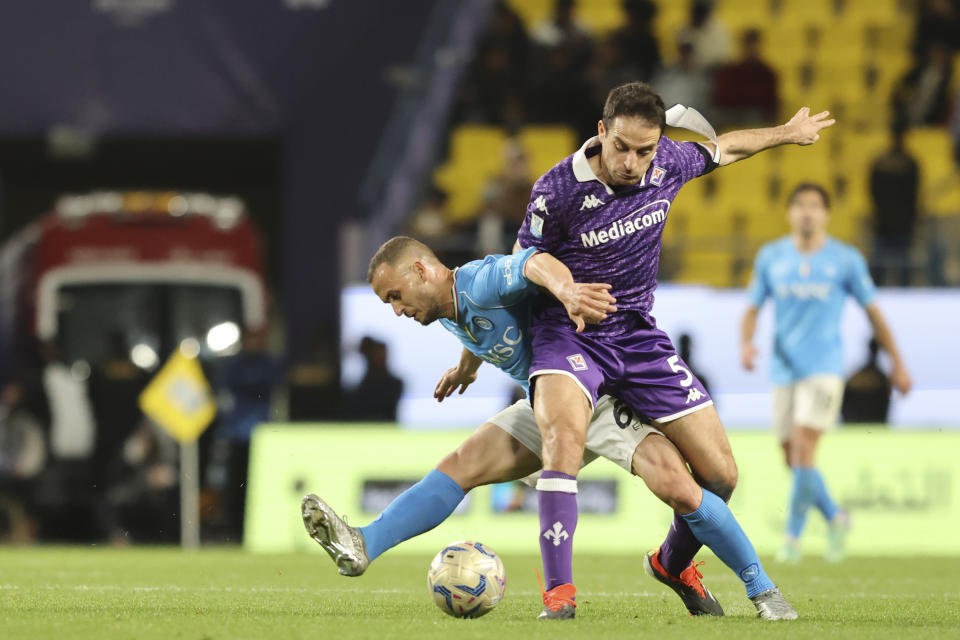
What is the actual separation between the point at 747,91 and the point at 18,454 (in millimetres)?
8115

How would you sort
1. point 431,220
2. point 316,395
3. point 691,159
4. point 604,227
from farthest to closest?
point 431,220, point 316,395, point 691,159, point 604,227

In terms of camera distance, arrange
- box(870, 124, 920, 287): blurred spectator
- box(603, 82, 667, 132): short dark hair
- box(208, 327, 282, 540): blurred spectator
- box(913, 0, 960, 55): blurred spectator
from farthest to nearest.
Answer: box(913, 0, 960, 55): blurred spectator, box(870, 124, 920, 287): blurred spectator, box(208, 327, 282, 540): blurred spectator, box(603, 82, 667, 132): short dark hair

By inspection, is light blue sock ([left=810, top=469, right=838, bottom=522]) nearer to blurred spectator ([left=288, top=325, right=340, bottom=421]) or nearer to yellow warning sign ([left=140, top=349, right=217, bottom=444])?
blurred spectator ([left=288, top=325, right=340, bottom=421])

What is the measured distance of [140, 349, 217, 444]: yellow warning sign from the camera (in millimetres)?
13203

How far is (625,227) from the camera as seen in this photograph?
653 centimetres

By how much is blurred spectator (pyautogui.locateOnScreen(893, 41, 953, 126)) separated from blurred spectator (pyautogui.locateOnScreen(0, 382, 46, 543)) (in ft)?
31.9

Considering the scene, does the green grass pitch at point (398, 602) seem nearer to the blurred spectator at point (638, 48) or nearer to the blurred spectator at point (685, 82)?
the blurred spectator at point (685, 82)

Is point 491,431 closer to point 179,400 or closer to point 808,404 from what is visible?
point 808,404

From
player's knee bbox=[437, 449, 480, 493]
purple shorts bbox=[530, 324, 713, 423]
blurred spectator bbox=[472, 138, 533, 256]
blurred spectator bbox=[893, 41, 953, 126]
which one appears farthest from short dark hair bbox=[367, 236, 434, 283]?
blurred spectator bbox=[893, 41, 953, 126]

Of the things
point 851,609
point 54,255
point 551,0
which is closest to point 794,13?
point 551,0

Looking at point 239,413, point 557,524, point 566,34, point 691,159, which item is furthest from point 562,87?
point 557,524

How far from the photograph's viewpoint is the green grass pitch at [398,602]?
577 cm

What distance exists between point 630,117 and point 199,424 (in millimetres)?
7753

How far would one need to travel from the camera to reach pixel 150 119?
57.2 ft
